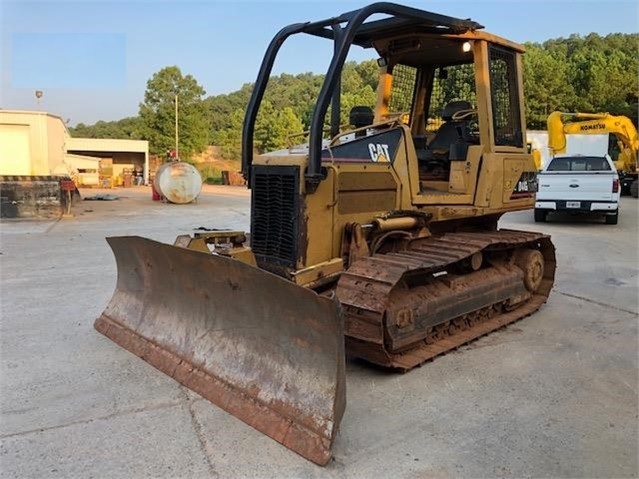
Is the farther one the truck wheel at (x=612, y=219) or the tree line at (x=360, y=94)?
the tree line at (x=360, y=94)

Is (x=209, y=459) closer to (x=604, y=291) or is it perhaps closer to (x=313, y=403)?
(x=313, y=403)

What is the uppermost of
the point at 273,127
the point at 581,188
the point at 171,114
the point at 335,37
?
the point at 171,114

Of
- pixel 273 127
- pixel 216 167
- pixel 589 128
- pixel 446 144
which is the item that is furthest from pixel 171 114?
pixel 446 144

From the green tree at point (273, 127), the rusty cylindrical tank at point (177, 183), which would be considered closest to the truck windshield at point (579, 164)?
the rusty cylindrical tank at point (177, 183)

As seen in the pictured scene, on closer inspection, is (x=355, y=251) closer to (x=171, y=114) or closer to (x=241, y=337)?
(x=241, y=337)

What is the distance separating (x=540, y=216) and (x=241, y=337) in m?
12.3

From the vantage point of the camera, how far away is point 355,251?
15.5 feet

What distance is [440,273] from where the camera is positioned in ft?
16.5

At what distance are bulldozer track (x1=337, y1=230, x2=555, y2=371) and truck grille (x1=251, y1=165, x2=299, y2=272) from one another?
585mm

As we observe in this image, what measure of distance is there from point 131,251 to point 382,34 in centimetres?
308

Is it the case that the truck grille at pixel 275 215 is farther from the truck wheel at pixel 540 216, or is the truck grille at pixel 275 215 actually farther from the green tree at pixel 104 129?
the green tree at pixel 104 129

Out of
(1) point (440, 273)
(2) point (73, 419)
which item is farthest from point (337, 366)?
(1) point (440, 273)

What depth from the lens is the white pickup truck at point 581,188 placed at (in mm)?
13438

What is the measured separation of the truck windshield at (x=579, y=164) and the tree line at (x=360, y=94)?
20.0 feet
